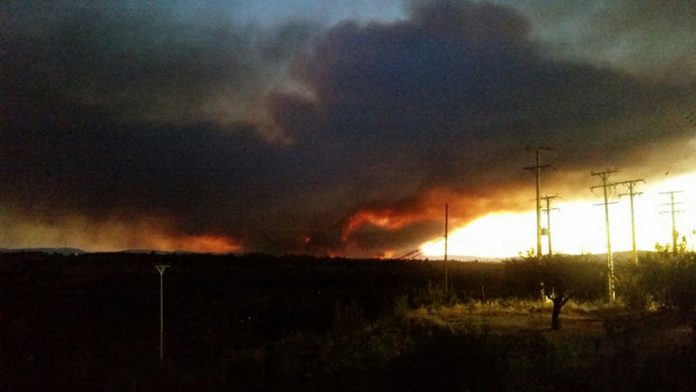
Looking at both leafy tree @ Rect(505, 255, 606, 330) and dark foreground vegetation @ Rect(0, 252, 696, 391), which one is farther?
leafy tree @ Rect(505, 255, 606, 330)

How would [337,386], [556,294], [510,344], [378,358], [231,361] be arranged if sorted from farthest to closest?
[556,294] → [510,344] → [231,361] → [378,358] → [337,386]

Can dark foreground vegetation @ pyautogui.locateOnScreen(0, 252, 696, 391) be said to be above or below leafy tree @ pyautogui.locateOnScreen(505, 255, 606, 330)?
below

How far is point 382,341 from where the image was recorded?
75.7 ft

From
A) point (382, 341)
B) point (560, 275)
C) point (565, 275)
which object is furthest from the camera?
point (560, 275)

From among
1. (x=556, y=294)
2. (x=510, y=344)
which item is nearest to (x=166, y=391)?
(x=510, y=344)

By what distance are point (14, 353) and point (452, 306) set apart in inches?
1174

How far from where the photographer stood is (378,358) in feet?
62.0

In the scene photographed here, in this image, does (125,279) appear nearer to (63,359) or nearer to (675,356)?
(63,359)

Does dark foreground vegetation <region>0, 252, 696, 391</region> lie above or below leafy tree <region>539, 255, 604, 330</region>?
below

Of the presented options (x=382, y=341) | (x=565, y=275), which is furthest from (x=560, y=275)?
(x=382, y=341)

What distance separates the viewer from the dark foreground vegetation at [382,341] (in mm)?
16781

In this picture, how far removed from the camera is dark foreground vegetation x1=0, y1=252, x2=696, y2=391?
1678 centimetres

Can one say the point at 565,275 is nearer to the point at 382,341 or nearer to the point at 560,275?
the point at 560,275

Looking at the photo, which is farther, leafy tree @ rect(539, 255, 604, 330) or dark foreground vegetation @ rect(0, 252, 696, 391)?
leafy tree @ rect(539, 255, 604, 330)
